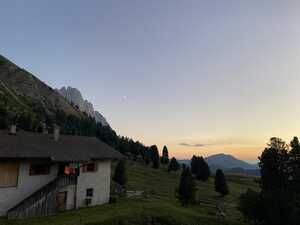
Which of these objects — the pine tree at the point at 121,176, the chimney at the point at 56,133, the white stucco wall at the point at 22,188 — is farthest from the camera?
the pine tree at the point at 121,176

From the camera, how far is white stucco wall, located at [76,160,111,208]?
3212 centimetres

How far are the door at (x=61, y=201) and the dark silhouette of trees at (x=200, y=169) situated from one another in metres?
75.0

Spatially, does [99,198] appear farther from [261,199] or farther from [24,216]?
[261,199]

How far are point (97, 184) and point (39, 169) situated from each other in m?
8.33

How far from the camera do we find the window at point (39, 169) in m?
27.7

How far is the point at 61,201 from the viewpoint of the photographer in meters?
29.9

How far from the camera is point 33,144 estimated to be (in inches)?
1167

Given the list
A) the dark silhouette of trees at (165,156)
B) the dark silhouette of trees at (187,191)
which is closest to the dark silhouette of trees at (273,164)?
the dark silhouette of trees at (187,191)

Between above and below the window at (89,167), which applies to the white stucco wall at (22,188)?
below

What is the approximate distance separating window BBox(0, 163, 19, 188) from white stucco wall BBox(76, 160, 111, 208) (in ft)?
25.3

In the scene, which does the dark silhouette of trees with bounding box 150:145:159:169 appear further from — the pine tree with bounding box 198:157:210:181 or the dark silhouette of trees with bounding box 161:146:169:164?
the pine tree with bounding box 198:157:210:181

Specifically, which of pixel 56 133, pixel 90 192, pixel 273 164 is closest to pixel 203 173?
pixel 273 164

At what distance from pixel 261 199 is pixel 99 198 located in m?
19.0

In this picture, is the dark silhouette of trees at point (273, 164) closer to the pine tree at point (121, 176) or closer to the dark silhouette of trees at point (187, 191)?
the dark silhouette of trees at point (187, 191)
